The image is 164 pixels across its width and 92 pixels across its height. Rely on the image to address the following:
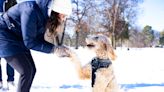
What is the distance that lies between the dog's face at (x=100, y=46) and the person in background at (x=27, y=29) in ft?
3.38

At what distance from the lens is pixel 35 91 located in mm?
5656

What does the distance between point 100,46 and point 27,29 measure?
1546mm

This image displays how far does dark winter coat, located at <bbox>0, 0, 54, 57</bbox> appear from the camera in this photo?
3.17m

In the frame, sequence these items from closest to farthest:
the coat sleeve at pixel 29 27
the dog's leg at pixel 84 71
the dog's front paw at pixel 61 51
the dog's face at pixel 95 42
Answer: the coat sleeve at pixel 29 27, the dog's front paw at pixel 61 51, the dog's leg at pixel 84 71, the dog's face at pixel 95 42

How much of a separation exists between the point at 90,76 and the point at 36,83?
7.44 ft

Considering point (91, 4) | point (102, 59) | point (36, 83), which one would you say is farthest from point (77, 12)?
point (102, 59)

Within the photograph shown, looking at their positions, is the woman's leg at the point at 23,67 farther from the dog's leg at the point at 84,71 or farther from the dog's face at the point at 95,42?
the dog's face at the point at 95,42

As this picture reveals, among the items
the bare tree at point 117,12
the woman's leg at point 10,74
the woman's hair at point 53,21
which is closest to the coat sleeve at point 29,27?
the woman's hair at point 53,21

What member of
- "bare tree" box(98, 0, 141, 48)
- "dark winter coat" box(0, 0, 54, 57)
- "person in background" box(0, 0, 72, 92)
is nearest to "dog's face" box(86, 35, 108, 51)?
"person in background" box(0, 0, 72, 92)

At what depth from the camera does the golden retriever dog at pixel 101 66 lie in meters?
4.50

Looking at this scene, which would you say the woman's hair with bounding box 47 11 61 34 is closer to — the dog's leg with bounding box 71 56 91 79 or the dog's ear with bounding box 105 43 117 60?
the dog's leg with bounding box 71 56 91 79

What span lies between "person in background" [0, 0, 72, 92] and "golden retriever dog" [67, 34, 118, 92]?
1062 millimetres

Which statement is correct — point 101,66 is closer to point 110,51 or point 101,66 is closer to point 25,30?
point 110,51

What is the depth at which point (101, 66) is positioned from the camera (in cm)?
456
